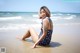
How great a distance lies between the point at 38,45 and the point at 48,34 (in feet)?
0.50

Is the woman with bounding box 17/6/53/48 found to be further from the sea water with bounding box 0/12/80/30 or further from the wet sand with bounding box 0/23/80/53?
the sea water with bounding box 0/12/80/30

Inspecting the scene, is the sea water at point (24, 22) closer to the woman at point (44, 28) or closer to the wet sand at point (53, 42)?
the wet sand at point (53, 42)

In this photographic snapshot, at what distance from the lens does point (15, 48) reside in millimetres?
2031

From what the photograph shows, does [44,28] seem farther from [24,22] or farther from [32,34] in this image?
[24,22]

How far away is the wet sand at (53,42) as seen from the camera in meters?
2.02

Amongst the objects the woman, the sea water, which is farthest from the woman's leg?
the sea water

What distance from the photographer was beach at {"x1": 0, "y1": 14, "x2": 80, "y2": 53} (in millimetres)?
2033

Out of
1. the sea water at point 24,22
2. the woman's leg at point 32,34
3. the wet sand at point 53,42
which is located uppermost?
the sea water at point 24,22

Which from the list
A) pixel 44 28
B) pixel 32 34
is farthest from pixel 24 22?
pixel 44 28

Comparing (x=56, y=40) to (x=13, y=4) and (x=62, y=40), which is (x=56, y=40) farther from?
(x=13, y=4)

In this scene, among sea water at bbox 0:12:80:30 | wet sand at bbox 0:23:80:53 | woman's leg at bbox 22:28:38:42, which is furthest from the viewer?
sea water at bbox 0:12:80:30

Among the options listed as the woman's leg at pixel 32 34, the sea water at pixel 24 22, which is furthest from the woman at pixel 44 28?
the sea water at pixel 24 22

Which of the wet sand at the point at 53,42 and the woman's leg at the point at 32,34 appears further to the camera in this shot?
the woman's leg at the point at 32,34

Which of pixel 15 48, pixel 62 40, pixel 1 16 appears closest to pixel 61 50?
pixel 62 40
